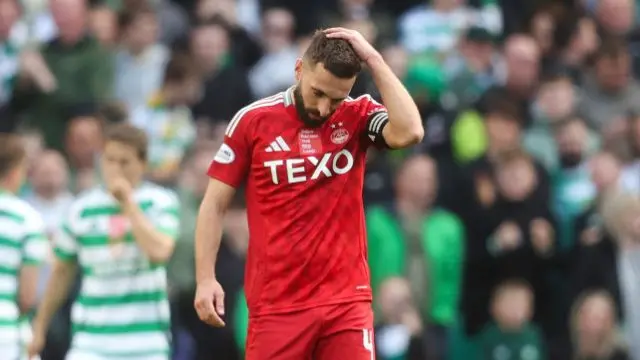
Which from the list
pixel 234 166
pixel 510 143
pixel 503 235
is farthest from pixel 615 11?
pixel 234 166

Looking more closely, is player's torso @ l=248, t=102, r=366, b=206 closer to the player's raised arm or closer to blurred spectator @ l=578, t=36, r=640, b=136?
the player's raised arm

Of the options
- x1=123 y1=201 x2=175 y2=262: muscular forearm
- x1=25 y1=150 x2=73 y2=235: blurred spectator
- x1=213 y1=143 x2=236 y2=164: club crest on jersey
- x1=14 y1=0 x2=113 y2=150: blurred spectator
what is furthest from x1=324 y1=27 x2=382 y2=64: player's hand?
x1=14 y1=0 x2=113 y2=150: blurred spectator

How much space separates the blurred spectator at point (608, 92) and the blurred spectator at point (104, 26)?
4.68 m

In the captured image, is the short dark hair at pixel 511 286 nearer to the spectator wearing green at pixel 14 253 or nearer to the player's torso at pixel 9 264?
the spectator wearing green at pixel 14 253

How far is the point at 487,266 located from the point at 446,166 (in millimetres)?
1147

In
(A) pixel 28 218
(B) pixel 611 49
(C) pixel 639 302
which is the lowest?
(C) pixel 639 302

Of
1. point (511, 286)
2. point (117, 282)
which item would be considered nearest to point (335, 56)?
point (117, 282)

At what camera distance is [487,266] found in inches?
539

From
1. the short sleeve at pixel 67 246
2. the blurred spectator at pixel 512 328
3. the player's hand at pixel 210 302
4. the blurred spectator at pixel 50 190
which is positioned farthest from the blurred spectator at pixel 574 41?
the player's hand at pixel 210 302

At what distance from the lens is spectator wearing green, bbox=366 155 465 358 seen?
13.5 metres

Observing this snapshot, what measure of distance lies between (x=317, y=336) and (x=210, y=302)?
1.92 feet

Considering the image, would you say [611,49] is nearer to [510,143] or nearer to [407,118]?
[510,143]

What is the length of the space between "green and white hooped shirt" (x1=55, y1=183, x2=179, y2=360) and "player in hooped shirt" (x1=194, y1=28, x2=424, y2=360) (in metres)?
1.90

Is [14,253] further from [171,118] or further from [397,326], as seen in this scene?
[171,118]
